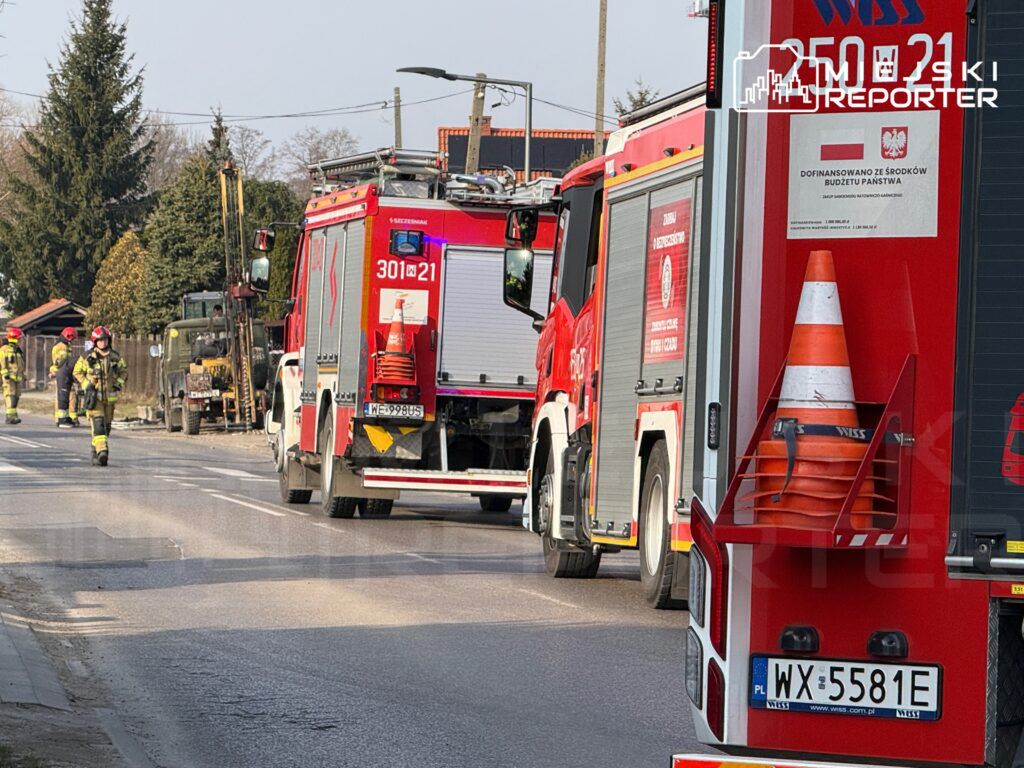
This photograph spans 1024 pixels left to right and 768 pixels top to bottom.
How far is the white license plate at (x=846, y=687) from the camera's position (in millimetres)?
4965

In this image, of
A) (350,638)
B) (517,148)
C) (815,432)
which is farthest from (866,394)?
(517,148)

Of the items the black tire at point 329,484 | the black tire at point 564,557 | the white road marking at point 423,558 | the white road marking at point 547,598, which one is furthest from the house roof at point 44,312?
the white road marking at point 547,598

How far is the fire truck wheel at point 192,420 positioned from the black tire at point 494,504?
2089 cm

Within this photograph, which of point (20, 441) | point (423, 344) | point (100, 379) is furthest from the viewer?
point (20, 441)

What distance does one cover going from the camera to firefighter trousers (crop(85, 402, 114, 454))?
2711 cm

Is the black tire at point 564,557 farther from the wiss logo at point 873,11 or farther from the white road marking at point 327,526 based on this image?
the wiss logo at point 873,11

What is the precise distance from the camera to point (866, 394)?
5145mm

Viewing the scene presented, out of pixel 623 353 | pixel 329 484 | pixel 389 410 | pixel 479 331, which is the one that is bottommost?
pixel 329 484

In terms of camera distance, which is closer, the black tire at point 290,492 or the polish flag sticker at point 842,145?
the polish flag sticker at point 842,145

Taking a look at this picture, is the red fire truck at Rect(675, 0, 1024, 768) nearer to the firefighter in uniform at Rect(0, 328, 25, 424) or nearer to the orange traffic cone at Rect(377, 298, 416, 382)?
the orange traffic cone at Rect(377, 298, 416, 382)

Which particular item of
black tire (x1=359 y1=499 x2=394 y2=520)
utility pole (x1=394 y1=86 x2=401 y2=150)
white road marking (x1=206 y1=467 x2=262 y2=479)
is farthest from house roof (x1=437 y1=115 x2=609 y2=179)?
black tire (x1=359 y1=499 x2=394 y2=520)

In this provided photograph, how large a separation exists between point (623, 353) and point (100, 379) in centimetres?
1563

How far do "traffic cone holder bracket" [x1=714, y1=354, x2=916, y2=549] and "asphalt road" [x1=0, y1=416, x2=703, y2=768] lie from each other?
2.72m

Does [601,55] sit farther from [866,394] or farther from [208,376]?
[866,394]
